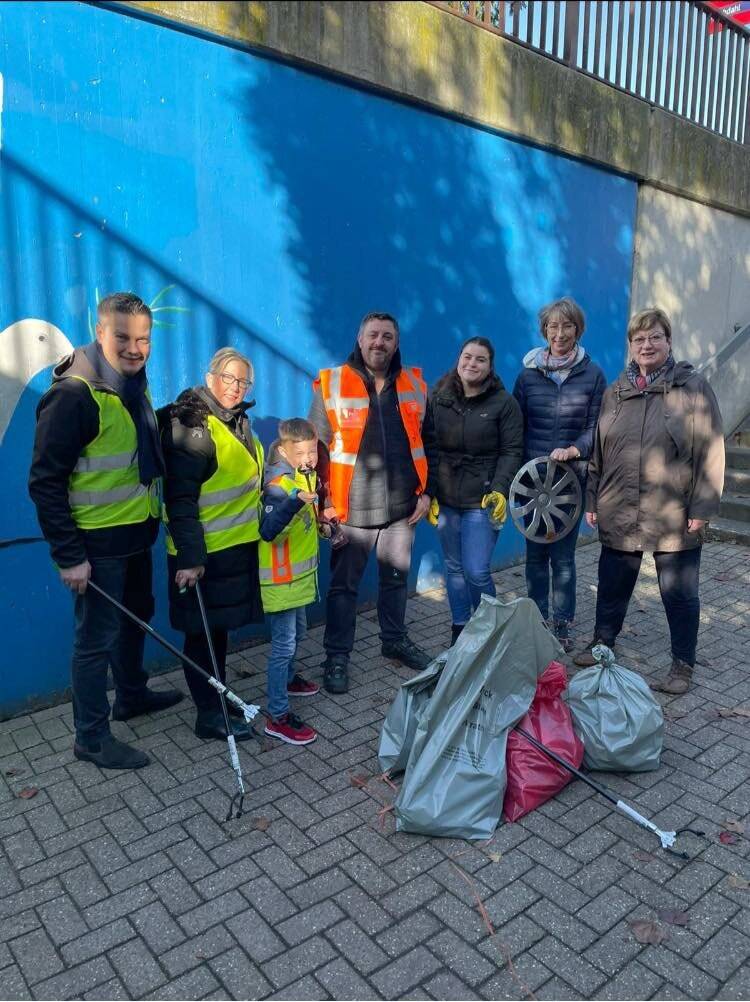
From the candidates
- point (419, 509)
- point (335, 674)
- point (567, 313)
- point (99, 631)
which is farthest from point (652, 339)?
point (99, 631)

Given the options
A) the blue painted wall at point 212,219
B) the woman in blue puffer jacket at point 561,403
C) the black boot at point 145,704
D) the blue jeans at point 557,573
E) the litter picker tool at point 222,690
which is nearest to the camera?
the litter picker tool at point 222,690

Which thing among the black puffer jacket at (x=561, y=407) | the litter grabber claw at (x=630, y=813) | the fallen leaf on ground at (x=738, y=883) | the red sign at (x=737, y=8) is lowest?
the fallen leaf on ground at (x=738, y=883)

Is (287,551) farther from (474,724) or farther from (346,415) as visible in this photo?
(474,724)

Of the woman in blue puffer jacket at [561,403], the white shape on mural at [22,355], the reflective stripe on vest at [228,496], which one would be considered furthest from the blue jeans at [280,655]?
the woman in blue puffer jacket at [561,403]

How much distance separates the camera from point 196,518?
3.43 metres

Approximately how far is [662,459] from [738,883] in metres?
2.06

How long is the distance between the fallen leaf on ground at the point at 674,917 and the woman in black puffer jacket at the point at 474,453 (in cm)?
208

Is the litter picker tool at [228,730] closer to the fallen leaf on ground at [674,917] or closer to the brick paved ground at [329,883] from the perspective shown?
the brick paved ground at [329,883]

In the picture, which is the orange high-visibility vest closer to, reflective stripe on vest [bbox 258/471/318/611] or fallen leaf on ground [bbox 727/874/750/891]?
reflective stripe on vest [bbox 258/471/318/611]

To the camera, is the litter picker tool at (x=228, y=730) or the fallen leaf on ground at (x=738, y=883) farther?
the litter picker tool at (x=228, y=730)

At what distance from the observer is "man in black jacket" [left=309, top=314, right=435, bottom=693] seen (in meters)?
4.16

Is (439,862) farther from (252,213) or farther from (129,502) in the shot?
(252,213)

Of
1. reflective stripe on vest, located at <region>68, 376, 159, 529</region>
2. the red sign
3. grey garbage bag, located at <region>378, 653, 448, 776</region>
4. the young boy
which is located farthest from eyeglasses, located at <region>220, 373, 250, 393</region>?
the red sign

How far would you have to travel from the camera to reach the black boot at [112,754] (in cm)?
355
